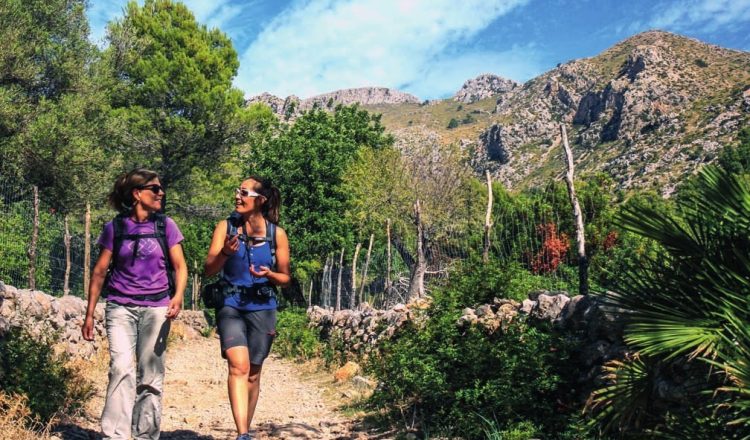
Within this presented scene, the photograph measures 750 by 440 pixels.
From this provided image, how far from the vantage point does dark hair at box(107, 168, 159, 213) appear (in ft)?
13.5

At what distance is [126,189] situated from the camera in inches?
163

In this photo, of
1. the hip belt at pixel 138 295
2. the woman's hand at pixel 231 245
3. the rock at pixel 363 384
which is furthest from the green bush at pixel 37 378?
the rock at pixel 363 384

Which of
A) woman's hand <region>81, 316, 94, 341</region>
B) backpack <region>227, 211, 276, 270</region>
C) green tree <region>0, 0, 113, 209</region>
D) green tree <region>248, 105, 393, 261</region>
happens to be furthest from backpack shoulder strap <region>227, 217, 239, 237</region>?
green tree <region>248, 105, 393, 261</region>

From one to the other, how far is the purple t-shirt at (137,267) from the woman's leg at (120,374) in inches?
3.9

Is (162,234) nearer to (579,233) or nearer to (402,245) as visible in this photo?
(579,233)

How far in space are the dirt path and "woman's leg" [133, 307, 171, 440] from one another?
1.27 metres

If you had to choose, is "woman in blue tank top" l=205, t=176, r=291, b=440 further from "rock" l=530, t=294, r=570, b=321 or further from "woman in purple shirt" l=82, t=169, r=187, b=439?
"rock" l=530, t=294, r=570, b=321

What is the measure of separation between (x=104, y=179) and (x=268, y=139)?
8.60 metres

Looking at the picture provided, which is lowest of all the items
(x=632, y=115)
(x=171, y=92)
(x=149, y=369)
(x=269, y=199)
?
(x=149, y=369)

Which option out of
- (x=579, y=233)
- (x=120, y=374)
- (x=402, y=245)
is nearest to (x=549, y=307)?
(x=579, y=233)

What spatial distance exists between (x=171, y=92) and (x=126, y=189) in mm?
20257

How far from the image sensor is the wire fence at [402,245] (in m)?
10.6

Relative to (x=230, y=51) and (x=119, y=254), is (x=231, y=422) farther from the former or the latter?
(x=230, y=51)

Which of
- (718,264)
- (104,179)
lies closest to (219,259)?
(718,264)
